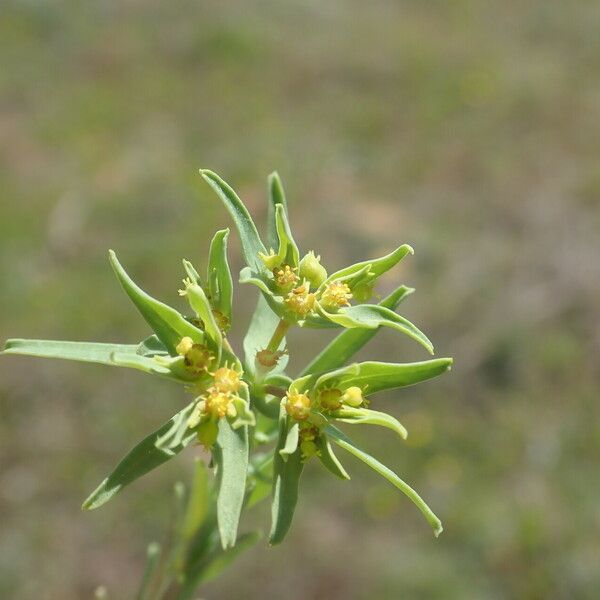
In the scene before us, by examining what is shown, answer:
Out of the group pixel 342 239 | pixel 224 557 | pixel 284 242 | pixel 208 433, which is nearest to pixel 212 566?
pixel 224 557

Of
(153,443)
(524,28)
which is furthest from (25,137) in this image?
(153,443)

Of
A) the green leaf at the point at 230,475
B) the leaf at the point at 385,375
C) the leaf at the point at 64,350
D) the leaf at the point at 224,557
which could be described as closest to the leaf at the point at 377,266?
the leaf at the point at 385,375

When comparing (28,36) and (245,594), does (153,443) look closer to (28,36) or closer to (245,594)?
(245,594)

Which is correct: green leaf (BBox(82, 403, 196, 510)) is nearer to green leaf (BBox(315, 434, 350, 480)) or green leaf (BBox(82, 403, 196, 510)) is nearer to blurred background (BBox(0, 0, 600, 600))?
green leaf (BBox(315, 434, 350, 480))

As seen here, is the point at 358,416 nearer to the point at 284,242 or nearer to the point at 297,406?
the point at 297,406

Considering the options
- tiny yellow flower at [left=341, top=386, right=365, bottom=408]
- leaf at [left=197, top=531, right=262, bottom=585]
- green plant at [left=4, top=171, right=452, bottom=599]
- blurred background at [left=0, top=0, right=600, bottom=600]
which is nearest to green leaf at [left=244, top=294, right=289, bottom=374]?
green plant at [left=4, top=171, right=452, bottom=599]

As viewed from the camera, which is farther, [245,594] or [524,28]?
[524,28]
